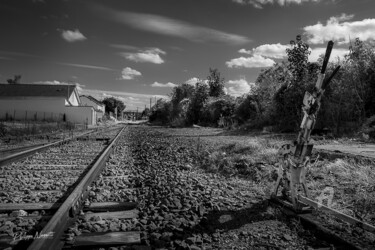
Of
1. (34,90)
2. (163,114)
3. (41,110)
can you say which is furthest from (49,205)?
(163,114)

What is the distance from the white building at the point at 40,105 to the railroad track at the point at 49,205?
40907 mm

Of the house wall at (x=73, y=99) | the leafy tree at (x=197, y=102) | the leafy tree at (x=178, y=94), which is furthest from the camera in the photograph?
the house wall at (x=73, y=99)

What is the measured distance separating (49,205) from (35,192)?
1023 mm

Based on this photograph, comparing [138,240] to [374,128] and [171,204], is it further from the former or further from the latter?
[374,128]

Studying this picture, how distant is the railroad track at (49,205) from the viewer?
3188mm

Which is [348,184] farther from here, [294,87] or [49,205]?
[294,87]

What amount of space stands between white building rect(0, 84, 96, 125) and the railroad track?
4091cm

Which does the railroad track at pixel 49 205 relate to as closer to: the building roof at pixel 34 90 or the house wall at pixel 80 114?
the house wall at pixel 80 114

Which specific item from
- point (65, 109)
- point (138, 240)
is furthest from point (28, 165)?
point (65, 109)

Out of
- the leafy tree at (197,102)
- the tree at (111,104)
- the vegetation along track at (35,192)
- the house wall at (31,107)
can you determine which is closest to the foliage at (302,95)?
the leafy tree at (197,102)

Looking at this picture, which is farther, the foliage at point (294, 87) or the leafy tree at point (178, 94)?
the leafy tree at point (178, 94)

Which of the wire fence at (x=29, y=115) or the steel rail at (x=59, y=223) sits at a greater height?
the wire fence at (x=29, y=115)

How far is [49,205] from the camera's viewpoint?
172 inches

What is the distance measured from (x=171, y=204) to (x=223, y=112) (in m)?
27.6
